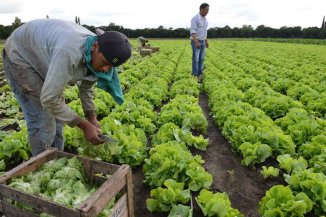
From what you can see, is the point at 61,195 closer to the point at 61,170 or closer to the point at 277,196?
the point at 61,170

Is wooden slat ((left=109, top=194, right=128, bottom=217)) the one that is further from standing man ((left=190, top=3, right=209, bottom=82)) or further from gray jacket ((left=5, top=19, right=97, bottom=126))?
standing man ((left=190, top=3, right=209, bottom=82))

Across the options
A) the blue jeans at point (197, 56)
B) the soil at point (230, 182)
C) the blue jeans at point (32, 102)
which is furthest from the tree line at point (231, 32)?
the blue jeans at point (32, 102)

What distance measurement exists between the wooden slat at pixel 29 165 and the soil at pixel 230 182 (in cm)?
126

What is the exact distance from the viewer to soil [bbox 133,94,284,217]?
3762mm

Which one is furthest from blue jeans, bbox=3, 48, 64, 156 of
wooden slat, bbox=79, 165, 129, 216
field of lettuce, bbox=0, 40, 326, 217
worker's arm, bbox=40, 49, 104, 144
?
wooden slat, bbox=79, 165, 129, 216

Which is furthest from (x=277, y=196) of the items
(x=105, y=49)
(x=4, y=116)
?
(x=4, y=116)

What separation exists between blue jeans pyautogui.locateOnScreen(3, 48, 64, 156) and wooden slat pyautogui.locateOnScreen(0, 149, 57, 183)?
19.4 inches

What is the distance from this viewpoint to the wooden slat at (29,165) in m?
2.69

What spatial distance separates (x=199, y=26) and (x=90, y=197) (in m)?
9.80

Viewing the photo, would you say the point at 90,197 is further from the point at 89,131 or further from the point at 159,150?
the point at 159,150

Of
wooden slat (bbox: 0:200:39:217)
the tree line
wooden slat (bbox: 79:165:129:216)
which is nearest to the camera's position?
wooden slat (bbox: 79:165:129:216)

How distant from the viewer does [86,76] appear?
3.01m

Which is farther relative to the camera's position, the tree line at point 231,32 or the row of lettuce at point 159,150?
the tree line at point 231,32

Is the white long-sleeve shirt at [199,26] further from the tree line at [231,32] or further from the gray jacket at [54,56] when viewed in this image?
the tree line at [231,32]
